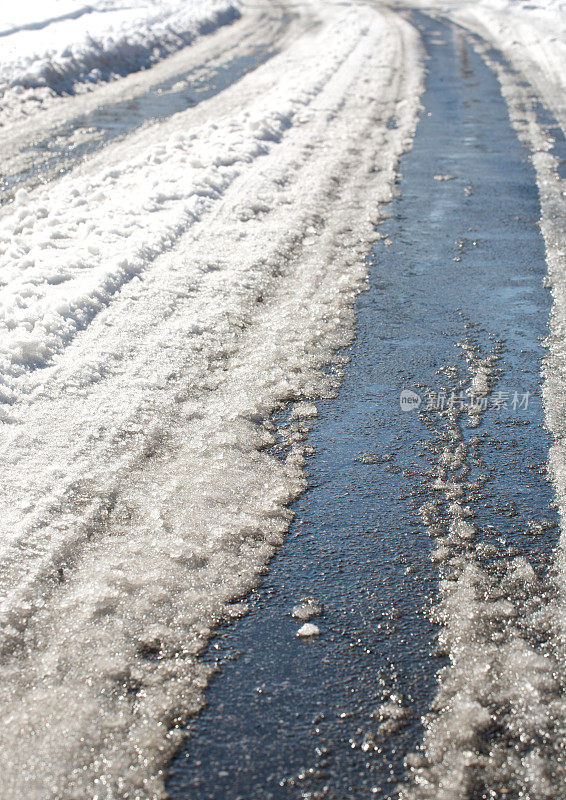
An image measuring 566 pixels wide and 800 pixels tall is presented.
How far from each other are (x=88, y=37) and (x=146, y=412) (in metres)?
14.7

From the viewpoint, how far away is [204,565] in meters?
2.81

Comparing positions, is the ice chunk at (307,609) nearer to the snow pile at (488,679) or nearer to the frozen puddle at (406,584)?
the frozen puddle at (406,584)

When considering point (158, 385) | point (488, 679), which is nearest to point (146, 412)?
point (158, 385)

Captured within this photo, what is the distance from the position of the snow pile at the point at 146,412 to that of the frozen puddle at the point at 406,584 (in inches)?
6.1

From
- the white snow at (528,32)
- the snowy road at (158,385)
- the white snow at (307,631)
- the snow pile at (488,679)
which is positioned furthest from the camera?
the white snow at (528,32)

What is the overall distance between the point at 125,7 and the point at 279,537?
2321cm

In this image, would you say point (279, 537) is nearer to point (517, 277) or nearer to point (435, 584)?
point (435, 584)

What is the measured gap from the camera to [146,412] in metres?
3.72

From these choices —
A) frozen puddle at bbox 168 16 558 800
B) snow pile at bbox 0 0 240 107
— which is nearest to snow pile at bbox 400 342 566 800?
frozen puddle at bbox 168 16 558 800

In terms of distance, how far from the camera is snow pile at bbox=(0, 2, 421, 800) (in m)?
2.31

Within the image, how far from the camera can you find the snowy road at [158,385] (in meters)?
2.29

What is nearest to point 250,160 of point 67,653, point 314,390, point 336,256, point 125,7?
point 336,256

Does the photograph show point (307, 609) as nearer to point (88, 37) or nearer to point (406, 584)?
point (406, 584)

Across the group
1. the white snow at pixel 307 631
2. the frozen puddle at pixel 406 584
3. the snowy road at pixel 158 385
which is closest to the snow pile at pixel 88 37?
the snowy road at pixel 158 385
